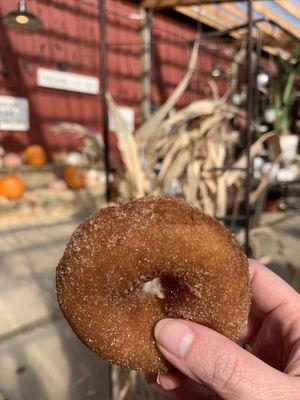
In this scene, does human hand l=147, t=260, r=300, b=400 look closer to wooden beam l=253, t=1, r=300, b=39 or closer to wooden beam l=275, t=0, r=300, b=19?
wooden beam l=253, t=1, r=300, b=39

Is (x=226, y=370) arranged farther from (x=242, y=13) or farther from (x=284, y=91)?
(x=242, y=13)

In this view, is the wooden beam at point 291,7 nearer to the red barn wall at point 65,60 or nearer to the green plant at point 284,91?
the red barn wall at point 65,60

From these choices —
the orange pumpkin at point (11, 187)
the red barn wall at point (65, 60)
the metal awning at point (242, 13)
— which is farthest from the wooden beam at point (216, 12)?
the orange pumpkin at point (11, 187)

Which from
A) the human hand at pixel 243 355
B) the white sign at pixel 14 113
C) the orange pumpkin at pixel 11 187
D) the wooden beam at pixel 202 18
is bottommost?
the orange pumpkin at pixel 11 187

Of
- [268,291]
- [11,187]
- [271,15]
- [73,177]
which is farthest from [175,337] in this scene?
[271,15]

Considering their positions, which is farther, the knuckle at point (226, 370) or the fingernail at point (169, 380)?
the fingernail at point (169, 380)

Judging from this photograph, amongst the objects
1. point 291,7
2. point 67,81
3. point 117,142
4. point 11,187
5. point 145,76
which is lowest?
point 11,187

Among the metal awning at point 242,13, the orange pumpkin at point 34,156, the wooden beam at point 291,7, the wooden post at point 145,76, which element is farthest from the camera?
the wooden post at point 145,76
